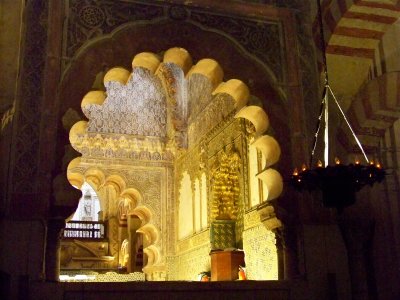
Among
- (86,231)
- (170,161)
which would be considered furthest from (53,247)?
→ (86,231)

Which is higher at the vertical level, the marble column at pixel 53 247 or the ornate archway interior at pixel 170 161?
the ornate archway interior at pixel 170 161

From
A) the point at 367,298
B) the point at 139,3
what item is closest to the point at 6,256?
the point at 139,3

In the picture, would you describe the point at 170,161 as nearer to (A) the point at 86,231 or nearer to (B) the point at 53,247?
(A) the point at 86,231

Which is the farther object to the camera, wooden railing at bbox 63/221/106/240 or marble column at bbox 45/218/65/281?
wooden railing at bbox 63/221/106/240

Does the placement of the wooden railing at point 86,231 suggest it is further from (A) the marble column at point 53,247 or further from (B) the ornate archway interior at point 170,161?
(A) the marble column at point 53,247

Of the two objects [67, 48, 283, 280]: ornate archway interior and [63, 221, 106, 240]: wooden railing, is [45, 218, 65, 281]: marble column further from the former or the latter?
[63, 221, 106, 240]: wooden railing

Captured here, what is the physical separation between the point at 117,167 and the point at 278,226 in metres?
5.20

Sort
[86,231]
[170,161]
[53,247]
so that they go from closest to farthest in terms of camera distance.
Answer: [53,247]
[170,161]
[86,231]

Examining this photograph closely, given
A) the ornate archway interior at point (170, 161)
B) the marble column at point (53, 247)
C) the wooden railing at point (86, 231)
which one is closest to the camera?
the marble column at point (53, 247)

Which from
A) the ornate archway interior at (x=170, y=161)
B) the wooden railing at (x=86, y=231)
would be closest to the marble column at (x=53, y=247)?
the ornate archway interior at (x=170, y=161)

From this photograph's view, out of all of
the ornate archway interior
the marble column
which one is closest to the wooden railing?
the ornate archway interior

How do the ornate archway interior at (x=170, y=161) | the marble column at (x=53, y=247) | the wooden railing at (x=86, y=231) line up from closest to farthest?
1. the marble column at (x=53, y=247)
2. the ornate archway interior at (x=170, y=161)
3. the wooden railing at (x=86, y=231)

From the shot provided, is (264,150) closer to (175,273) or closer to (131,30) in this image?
(131,30)

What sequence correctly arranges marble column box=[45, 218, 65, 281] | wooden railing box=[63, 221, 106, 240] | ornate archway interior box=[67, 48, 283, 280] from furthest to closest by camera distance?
wooden railing box=[63, 221, 106, 240], ornate archway interior box=[67, 48, 283, 280], marble column box=[45, 218, 65, 281]
